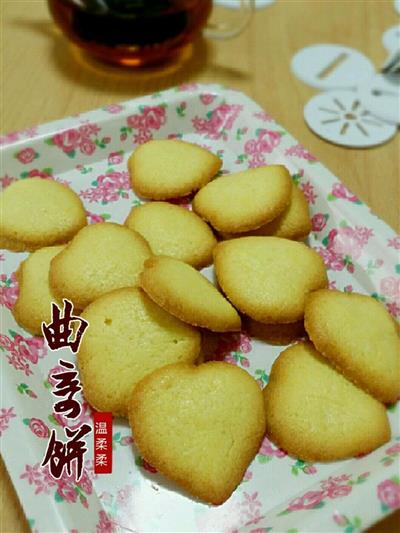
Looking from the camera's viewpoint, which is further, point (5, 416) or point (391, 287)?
point (391, 287)

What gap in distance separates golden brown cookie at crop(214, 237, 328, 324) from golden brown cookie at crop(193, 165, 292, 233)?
0.09 ft

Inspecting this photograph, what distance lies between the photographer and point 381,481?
1.64 feet

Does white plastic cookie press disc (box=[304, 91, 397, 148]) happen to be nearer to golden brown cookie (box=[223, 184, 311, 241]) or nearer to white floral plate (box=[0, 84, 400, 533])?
white floral plate (box=[0, 84, 400, 533])

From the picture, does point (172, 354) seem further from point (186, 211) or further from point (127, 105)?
point (127, 105)

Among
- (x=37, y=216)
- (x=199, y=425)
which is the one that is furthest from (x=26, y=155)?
(x=199, y=425)

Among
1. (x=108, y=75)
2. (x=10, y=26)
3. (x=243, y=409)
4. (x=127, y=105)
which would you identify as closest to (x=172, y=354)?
(x=243, y=409)

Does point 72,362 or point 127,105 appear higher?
point 127,105

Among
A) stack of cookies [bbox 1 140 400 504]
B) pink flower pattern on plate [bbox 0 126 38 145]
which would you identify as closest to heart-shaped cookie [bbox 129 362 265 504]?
stack of cookies [bbox 1 140 400 504]

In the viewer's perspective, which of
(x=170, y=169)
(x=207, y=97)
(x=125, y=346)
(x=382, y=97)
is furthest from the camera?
(x=382, y=97)

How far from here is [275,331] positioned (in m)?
0.67

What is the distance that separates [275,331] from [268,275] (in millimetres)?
68

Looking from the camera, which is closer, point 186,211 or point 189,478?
point 189,478

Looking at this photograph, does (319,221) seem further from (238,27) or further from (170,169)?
(238,27)

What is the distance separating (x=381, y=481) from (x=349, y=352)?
0.13 metres
